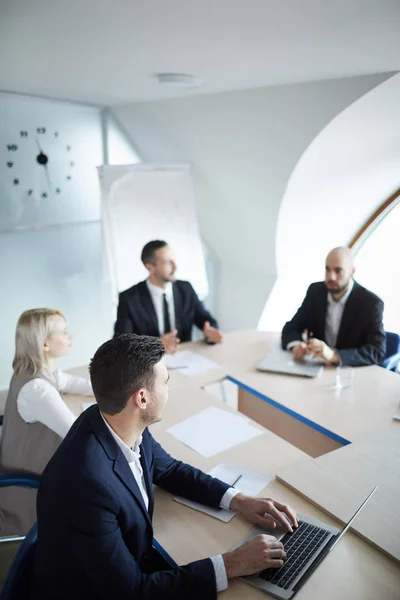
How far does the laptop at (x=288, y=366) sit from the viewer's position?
8.87 feet

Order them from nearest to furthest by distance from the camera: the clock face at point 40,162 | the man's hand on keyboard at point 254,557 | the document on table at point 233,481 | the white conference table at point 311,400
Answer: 1. the man's hand on keyboard at point 254,557
2. the document on table at point 233,481
3. the white conference table at point 311,400
4. the clock face at point 40,162

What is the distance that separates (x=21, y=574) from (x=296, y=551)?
77 cm

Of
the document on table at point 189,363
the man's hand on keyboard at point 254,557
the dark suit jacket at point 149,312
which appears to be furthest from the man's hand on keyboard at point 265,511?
the dark suit jacket at point 149,312

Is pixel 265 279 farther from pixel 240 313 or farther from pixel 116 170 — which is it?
pixel 116 170

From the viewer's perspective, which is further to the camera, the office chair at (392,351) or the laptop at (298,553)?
the office chair at (392,351)

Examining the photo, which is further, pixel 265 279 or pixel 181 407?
pixel 265 279

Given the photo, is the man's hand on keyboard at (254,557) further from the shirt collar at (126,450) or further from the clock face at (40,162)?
the clock face at (40,162)

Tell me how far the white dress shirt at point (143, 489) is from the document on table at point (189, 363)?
117 centimetres

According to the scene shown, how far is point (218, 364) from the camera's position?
2.89 metres

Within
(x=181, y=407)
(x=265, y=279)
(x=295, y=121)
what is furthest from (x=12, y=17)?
(x=265, y=279)

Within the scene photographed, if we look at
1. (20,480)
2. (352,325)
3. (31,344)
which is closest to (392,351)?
(352,325)

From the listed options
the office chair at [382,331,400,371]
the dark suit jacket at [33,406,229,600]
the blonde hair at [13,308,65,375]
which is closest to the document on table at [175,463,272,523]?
the dark suit jacket at [33,406,229,600]

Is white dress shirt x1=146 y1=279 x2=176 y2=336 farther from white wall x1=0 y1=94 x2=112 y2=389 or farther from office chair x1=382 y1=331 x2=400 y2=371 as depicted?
office chair x1=382 y1=331 x2=400 y2=371

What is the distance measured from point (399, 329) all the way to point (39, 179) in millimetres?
3514
